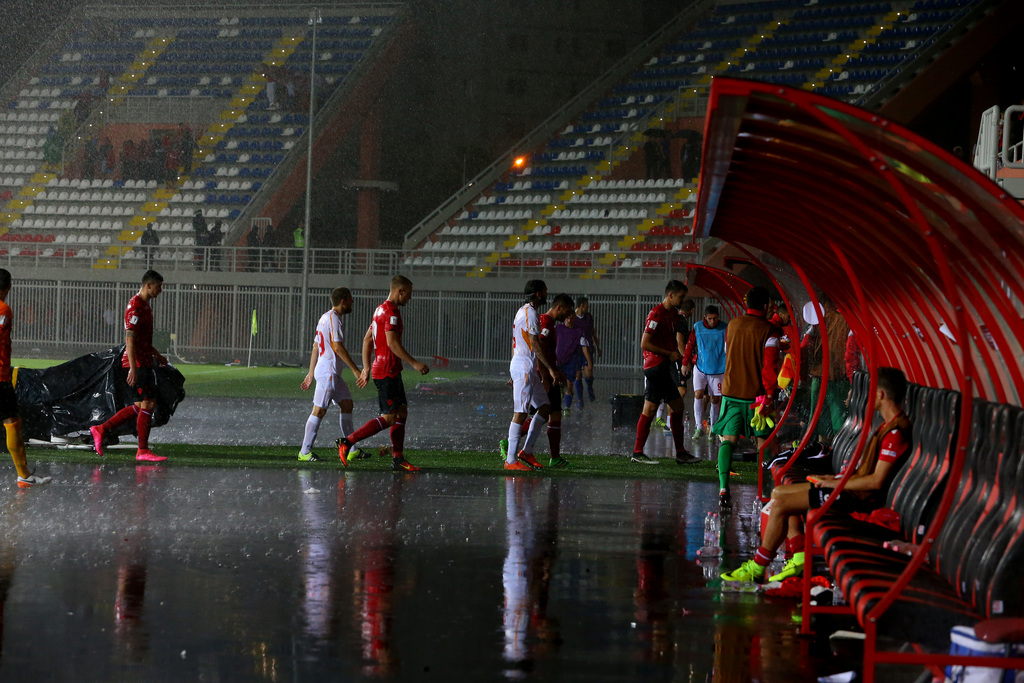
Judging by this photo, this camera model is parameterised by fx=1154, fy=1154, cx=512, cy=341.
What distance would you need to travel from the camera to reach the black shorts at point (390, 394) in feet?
39.1

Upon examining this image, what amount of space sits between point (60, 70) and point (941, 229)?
49.4 metres

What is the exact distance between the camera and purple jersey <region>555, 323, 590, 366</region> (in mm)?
18578

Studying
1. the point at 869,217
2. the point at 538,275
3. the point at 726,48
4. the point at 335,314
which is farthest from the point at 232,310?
the point at 869,217

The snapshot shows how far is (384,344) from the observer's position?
11977 millimetres

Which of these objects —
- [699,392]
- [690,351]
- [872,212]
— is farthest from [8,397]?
[699,392]

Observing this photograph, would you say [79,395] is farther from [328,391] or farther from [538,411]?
[538,411]

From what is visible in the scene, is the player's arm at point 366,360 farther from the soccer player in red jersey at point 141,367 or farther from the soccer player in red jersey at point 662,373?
the soccer player in red jersey at point 662,373

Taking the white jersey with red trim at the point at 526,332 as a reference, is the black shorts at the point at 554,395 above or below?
below

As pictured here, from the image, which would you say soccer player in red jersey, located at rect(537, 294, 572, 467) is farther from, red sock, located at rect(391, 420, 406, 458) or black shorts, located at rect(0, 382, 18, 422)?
black shorts, located at rect(0, 382, 18, 422)

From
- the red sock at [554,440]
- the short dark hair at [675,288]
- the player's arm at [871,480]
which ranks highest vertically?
the short dark hair at [675,288]

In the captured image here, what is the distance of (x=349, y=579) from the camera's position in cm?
713

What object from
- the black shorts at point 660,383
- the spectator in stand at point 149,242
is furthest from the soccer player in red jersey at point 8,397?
the spectator in stand at point 149,242

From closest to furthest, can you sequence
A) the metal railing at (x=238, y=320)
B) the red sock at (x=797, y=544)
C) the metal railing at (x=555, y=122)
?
the red sock at (x=797, y=544) → the metal railing at (x=238, y=320) → the metal railing at (x=555, y=122)

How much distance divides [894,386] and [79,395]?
9.77 meters
